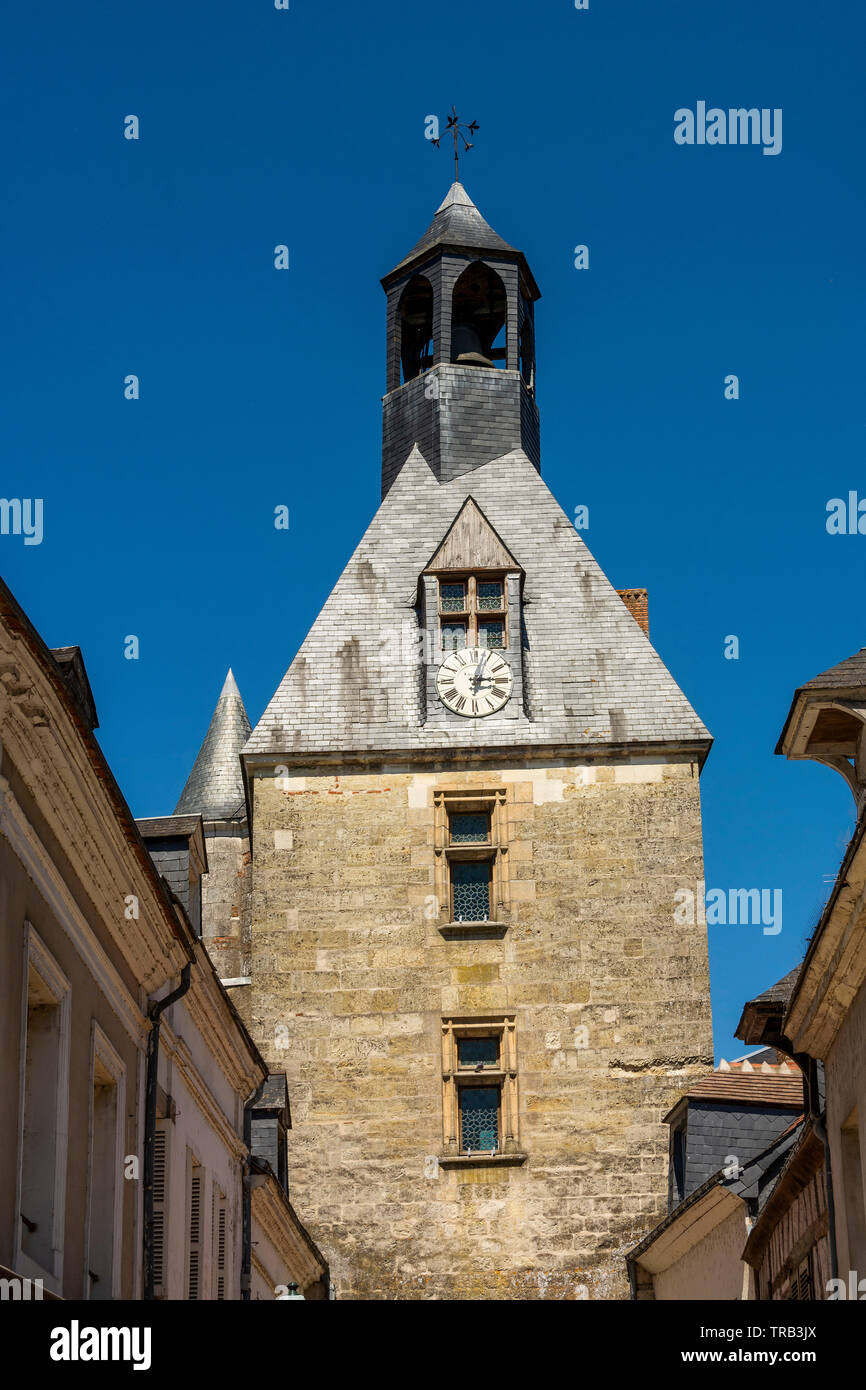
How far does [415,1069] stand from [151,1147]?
13513 millimetres

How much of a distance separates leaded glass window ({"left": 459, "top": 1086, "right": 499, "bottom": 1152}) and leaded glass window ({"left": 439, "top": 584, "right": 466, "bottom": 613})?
6.56 meters

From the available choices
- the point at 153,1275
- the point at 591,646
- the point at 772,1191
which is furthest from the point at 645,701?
the point at 153,1275

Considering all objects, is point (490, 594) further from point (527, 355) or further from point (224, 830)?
point (527, 355)

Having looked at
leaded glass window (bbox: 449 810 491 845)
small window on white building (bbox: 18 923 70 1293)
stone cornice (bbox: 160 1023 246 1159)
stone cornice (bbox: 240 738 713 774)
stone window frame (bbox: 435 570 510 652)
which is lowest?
small window on white building (bbox: 18 923 70 1293)

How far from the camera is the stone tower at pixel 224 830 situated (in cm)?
3073

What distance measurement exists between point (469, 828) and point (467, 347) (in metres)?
9.24

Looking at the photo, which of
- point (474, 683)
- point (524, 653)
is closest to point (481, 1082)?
point (474, 683)

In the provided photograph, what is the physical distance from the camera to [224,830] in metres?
32.6

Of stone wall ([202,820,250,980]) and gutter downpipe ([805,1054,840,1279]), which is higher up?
stone wall ([202,820,250,980])

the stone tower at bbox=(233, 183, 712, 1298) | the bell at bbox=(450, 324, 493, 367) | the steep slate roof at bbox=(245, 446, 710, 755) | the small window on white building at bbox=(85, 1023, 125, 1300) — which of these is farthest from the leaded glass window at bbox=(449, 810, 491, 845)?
the small window on white building at bbox=(85, 1023, 125, 1300)

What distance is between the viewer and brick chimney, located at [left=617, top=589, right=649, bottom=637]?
32.3m

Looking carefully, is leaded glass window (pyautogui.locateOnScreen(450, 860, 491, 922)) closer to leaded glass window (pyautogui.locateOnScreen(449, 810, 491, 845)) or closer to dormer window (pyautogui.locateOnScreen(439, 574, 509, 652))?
leaded glass window (pyautogui.locateOnScreen(449, 810, 491, 845))

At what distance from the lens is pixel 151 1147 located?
44.6ft
